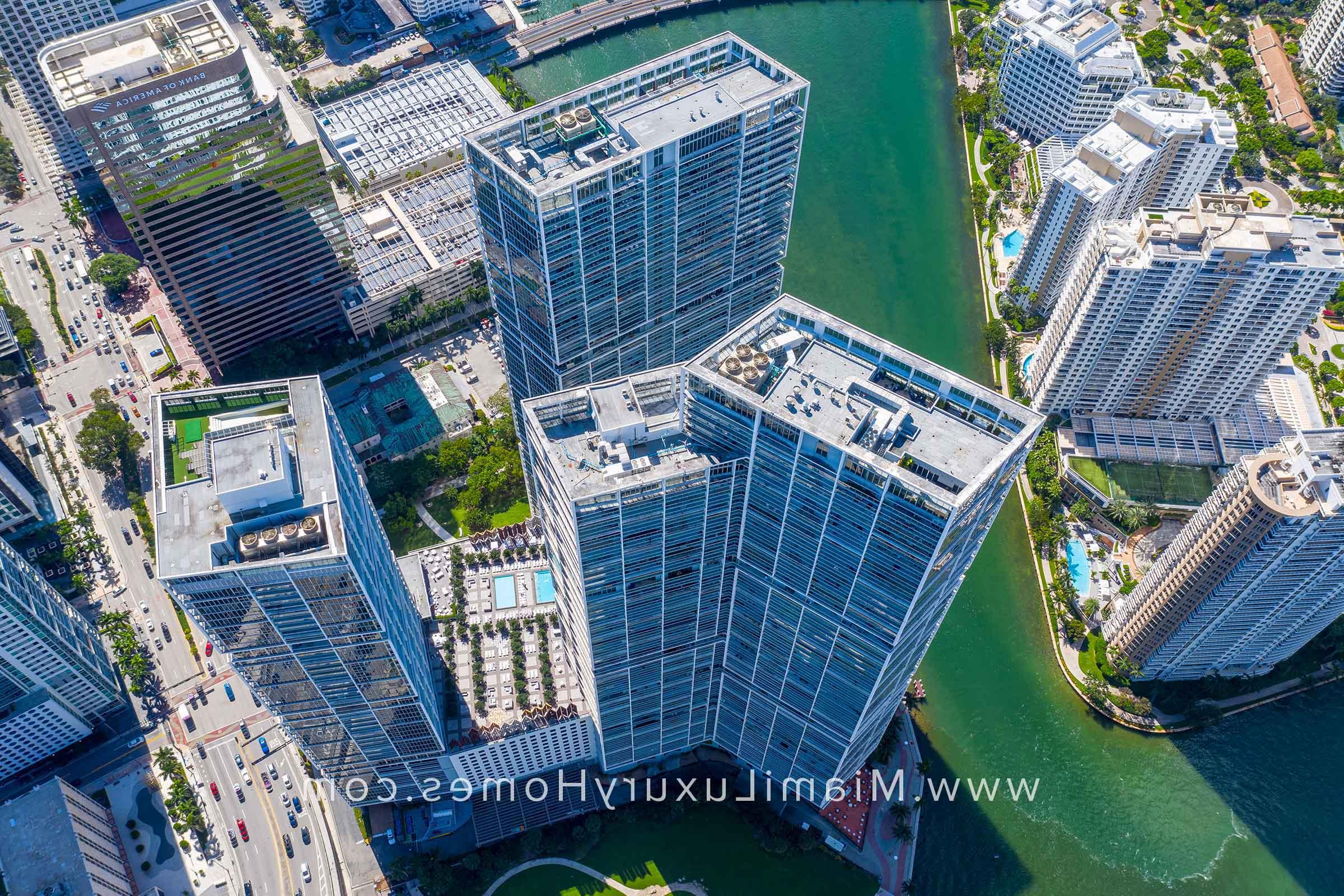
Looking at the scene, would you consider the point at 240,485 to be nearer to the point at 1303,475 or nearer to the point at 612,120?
the point at 612,120

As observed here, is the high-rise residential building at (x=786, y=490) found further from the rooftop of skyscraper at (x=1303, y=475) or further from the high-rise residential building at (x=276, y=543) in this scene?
the rooftop of skyscraper at (x=1303, y=475)

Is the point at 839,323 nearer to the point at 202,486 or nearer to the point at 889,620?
the point at 889,620

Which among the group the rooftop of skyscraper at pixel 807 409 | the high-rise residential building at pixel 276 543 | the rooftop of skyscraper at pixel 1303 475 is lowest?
the high-rise residential building at pixel 276 543

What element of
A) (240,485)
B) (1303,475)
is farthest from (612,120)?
(1303,475)

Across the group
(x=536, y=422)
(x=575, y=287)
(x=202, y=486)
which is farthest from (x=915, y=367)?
(x=202, y=486)

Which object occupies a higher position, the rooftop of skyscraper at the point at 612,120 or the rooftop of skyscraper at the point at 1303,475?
the rooftop of skyscraper at the point at 612,120

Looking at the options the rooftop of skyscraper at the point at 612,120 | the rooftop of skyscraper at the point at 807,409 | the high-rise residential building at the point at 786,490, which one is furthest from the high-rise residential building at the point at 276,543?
the rooftop of skyscraper at the point at 612,120
